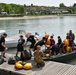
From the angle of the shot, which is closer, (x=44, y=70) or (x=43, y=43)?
(x=44, y=70)

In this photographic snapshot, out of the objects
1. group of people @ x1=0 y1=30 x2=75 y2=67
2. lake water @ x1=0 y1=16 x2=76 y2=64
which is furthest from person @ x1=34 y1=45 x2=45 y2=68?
lake water @ x1=0 y1=16 x2=76 y2=64

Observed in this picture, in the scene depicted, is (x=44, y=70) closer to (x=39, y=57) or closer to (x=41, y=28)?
(x=39, y=57)

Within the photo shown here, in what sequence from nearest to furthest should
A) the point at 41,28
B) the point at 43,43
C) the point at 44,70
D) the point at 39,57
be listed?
the point at 44,70, the point at 39,57, the point at 43,43, the point at 41,28

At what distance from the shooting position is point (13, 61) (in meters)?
11.7

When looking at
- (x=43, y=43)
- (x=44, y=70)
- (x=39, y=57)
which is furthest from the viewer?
(x=43, y=43)

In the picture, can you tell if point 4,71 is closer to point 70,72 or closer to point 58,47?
point 70,72

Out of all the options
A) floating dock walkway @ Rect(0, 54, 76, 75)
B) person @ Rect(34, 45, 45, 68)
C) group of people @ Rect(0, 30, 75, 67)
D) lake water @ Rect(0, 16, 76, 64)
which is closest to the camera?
floating dock walkway @ Rect(0, 54, 76, 75)

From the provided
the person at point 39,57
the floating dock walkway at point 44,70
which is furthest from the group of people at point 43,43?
the floating dock walkway at point 44,70

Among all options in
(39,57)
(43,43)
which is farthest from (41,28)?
(39,57)

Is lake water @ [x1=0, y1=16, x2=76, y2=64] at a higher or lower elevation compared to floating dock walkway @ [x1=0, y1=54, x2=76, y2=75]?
lower

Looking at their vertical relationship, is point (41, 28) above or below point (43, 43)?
below

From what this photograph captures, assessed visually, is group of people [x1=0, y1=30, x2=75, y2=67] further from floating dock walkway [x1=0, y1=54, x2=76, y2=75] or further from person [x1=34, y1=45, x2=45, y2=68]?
floating dock walkway [x1=0, y1=54, x2=76, y2=75]

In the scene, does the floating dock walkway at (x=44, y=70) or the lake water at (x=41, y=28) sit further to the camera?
the lake water at (x=41, y=28)

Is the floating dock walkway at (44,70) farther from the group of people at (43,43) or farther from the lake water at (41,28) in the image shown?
the lake water at (41,28)
